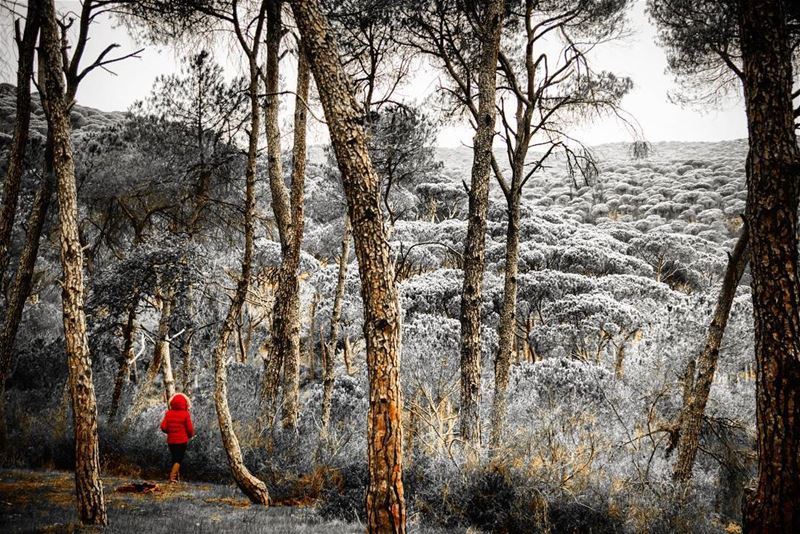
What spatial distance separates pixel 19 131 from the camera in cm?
644

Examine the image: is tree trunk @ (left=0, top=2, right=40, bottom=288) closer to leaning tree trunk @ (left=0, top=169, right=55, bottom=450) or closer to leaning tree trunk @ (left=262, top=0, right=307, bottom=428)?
leaning tree trunk @ (left=0, top=169, right=55, bottom=450)

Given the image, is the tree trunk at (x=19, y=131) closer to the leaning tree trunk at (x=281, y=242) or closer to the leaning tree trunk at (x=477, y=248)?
the leaning tree trunk at (x=281, y=242)

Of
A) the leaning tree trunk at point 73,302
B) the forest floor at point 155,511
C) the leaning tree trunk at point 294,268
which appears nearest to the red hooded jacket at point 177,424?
the forest floor at point 155,511

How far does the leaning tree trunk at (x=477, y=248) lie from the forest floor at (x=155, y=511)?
183 cm

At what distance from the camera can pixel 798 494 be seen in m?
3.10

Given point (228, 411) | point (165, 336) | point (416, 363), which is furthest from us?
point (165, 336)

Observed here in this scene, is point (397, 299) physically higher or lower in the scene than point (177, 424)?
higher

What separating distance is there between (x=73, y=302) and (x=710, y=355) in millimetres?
7773

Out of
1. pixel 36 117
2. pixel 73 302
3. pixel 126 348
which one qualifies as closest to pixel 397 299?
pixel 73 302

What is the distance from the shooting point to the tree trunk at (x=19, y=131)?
20.4 feet

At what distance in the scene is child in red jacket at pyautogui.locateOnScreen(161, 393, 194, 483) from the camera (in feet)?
23.6

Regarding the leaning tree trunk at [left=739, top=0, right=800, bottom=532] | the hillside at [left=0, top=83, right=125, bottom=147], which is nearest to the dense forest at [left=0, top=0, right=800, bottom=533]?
the leaning tree trunk at [left=739, top=0, right=800, bottom=532]

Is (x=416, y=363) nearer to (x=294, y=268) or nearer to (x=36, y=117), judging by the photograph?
(x=294, y=268)

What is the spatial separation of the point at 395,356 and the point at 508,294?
15.7ft
